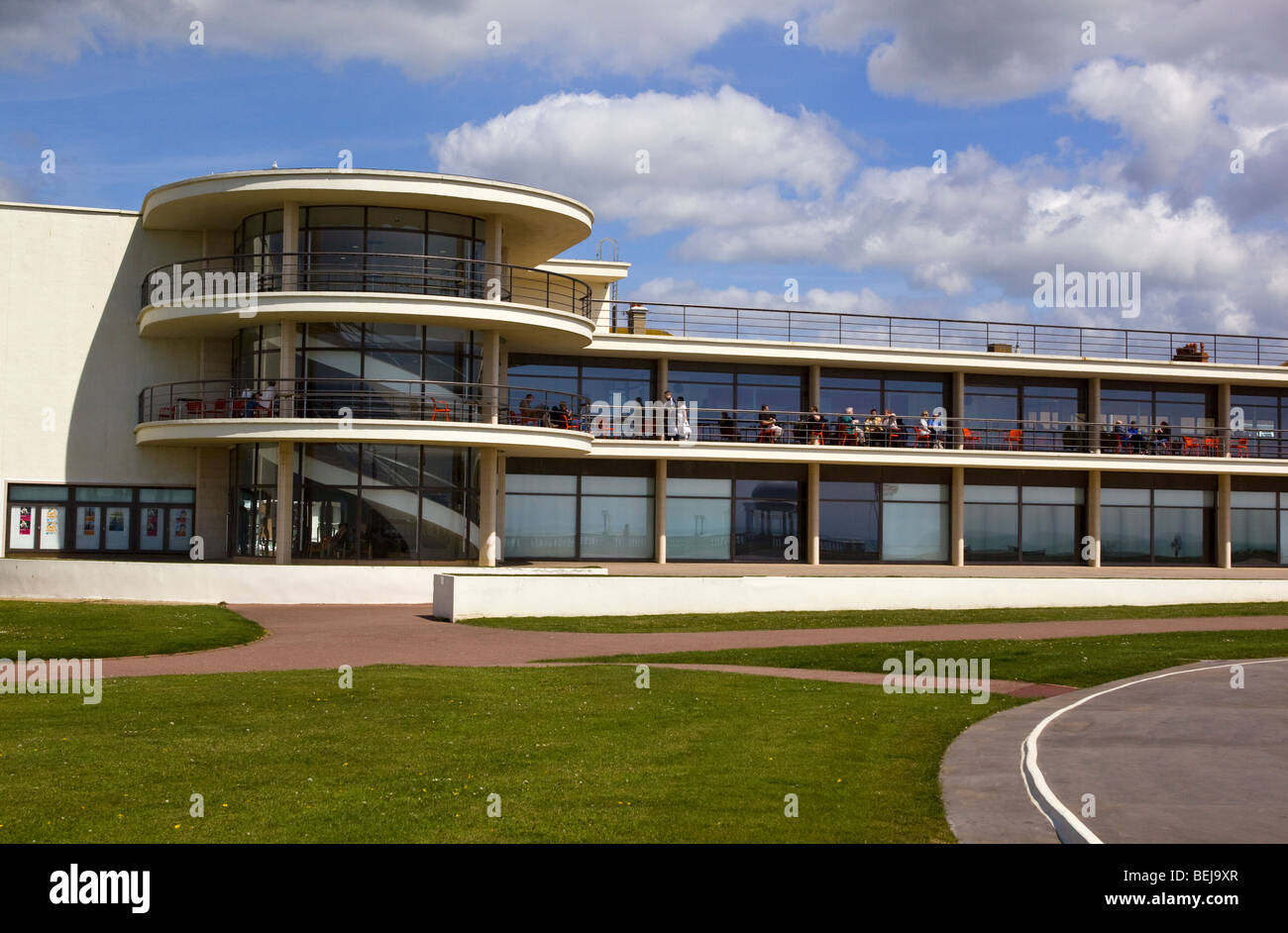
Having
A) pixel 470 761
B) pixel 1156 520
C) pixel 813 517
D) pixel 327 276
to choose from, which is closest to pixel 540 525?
pixel 813 517

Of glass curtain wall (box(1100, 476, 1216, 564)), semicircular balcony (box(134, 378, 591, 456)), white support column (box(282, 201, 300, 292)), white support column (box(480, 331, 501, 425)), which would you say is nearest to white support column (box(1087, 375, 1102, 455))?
glass curtain wall (box(1100, 476, 1216, 564))

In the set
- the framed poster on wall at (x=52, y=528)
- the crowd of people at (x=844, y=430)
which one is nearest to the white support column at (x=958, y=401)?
the crowd of people at (x=844, y=430)

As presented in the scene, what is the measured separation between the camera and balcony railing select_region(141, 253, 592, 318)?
32.5m

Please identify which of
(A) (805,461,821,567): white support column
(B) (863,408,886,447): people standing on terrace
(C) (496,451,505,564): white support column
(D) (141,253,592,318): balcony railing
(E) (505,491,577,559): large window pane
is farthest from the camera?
(A) (805,461,821,567): white support column

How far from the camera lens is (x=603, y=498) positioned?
131 feet

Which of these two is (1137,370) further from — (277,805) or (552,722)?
(277,805)

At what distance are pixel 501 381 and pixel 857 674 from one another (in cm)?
2111

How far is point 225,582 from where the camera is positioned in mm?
29562

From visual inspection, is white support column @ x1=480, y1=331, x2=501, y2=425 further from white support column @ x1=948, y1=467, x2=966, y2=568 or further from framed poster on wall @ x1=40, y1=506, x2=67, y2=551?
white support column @ x1=948, y1=467, x2=966, y2=568

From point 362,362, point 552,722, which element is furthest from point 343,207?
point 552,722

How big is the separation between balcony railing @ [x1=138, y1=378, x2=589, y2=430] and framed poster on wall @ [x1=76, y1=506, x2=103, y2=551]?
3.11 m

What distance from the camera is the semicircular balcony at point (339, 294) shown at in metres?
31.7

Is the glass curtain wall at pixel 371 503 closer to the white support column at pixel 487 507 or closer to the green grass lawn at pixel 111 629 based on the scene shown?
the white support column at pixel 487 507

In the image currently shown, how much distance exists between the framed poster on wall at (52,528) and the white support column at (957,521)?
27.5 meters
